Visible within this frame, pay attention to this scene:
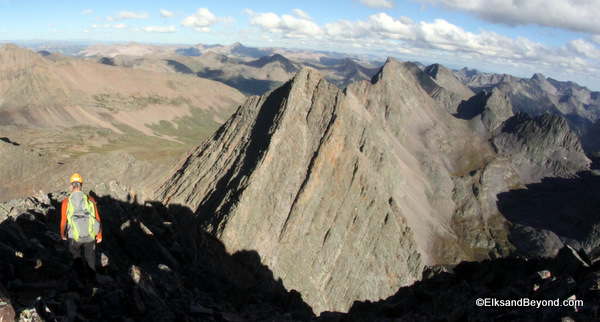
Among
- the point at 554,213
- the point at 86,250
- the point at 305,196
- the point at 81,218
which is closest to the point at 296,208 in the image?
the point at 305,196

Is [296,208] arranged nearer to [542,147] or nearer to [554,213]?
[554,213]

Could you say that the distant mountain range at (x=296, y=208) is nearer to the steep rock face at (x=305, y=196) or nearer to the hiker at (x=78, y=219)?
the steep rock face at (x=305, y=196)

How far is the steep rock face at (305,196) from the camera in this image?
5703cm

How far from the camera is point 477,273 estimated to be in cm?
3000

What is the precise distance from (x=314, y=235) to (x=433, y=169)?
101962mm

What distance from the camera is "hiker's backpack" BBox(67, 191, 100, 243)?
1652cm

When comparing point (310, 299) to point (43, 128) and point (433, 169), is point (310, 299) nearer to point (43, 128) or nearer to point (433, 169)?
point (433, 169)

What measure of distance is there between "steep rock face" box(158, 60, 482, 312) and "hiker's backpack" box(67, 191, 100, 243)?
36235 mm

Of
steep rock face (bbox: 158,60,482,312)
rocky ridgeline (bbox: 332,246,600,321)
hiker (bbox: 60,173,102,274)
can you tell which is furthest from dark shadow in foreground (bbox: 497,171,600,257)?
hiker (bbox: 60,173,102,274)

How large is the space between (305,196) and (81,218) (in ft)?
151

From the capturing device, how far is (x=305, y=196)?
6141 centimetres

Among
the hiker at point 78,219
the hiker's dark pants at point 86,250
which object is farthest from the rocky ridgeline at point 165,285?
the hiker at point 78,219

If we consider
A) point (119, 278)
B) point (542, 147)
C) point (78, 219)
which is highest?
point (78, 219)

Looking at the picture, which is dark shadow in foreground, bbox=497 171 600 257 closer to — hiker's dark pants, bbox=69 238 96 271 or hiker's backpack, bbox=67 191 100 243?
hiker's dark pants, bbox=69 238 96 271
